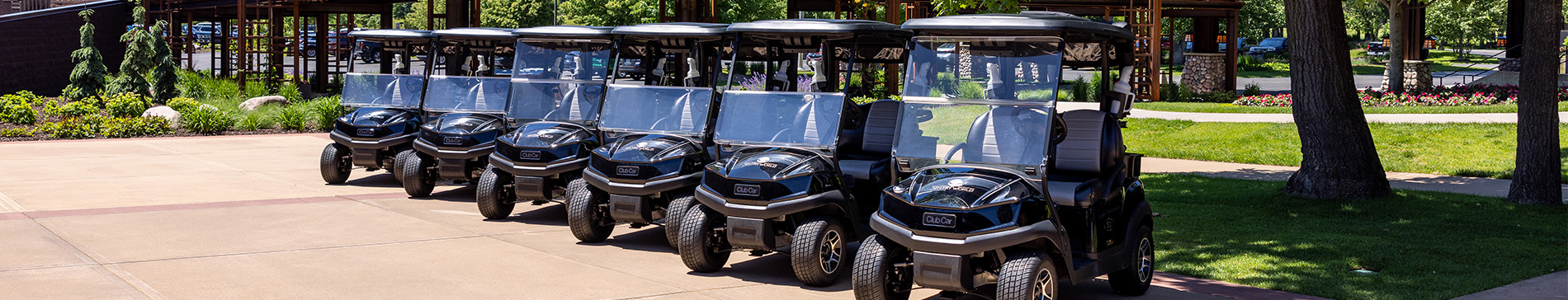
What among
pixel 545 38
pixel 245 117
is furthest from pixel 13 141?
pixel 545 38

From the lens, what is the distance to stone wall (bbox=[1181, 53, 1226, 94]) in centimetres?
2959

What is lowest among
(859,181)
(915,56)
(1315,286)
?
(1315,286)

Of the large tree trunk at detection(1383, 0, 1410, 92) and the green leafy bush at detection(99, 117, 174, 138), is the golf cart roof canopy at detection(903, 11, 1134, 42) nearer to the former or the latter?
the green leafy bush at detection(99, 117, 174, 138)

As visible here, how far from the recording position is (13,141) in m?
18.5

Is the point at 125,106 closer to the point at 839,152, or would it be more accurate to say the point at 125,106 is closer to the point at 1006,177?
the point at 839,152

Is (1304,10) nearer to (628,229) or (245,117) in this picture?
(628,229)

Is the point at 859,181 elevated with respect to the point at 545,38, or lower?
lower

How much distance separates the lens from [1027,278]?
6.38m

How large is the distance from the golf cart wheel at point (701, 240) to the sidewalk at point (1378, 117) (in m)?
8.53

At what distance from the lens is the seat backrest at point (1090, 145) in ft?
24.6

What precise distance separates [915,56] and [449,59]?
28.3 feet

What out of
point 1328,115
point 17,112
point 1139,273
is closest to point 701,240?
point 1139,273

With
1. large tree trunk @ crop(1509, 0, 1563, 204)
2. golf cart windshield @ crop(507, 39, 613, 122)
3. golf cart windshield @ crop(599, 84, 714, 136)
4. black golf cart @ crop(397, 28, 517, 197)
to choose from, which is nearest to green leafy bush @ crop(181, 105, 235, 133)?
black golf cart @ crop(397, 28, 517, 197)

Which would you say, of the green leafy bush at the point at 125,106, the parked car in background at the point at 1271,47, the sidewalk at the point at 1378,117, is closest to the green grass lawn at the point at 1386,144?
the sidewalk at the point at 1378,117
